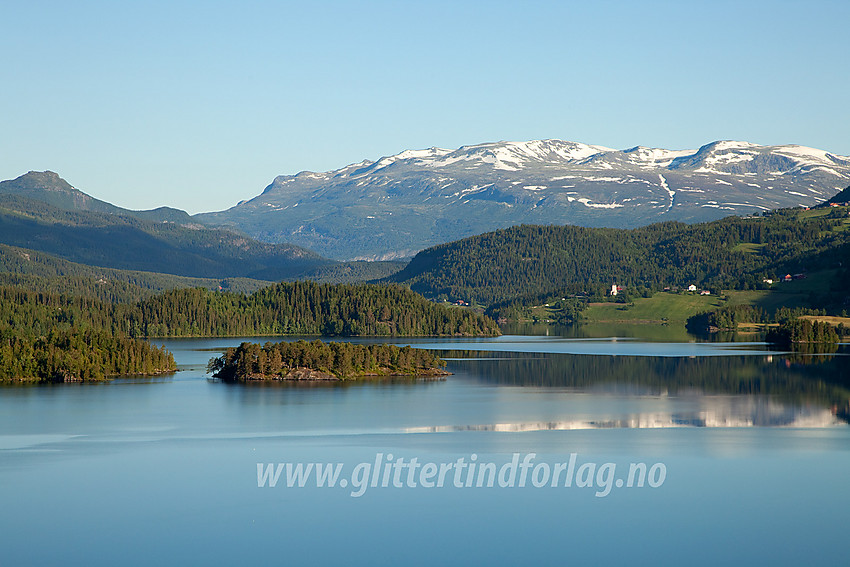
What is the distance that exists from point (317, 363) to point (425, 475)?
4442cm

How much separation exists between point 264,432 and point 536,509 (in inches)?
820

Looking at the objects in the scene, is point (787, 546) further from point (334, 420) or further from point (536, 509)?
point (334, 420)

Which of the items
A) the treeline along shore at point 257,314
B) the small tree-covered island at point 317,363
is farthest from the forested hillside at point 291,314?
the small tree-covered island at point 317,363

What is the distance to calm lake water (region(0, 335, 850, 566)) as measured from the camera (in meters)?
34.1

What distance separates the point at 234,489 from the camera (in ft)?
137

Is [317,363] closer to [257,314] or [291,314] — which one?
[291,314]

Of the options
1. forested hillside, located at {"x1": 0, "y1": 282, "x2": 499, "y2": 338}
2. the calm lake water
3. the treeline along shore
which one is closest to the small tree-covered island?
the calm lake water

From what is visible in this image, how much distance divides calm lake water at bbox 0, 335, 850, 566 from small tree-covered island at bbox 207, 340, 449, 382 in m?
6.98

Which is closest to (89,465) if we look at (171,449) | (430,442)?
(171,449)

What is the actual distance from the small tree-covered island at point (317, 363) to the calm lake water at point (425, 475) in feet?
22.9

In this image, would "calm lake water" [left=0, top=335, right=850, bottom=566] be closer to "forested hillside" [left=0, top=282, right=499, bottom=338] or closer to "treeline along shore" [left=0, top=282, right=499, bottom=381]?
"treeline along shore" [left=0, top=282, right=499, bottom=381]

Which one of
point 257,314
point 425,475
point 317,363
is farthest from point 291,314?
point 425,475

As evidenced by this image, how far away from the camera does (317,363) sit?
288ft

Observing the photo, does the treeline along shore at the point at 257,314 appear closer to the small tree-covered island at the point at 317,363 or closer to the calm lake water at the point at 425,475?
the small tree-covered island at the point at 317,363
